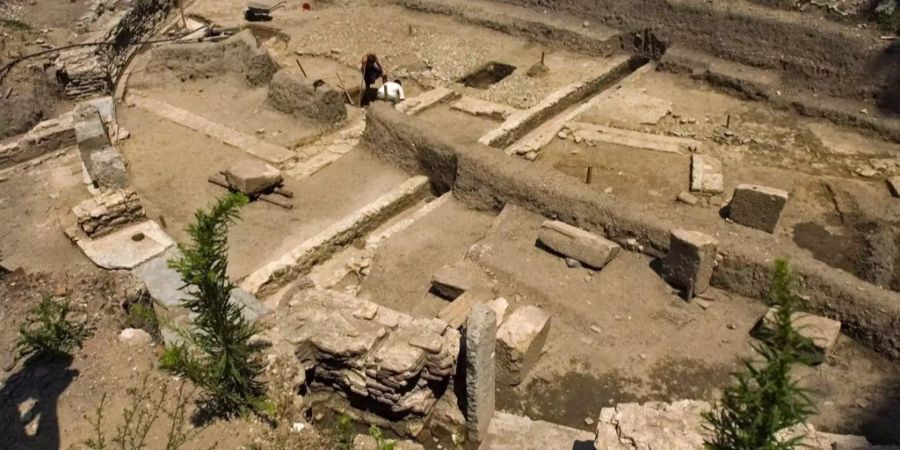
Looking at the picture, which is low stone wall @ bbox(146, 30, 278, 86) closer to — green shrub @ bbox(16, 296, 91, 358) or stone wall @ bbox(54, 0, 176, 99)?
stone wall @ bbox(54, 0, 176, 99)

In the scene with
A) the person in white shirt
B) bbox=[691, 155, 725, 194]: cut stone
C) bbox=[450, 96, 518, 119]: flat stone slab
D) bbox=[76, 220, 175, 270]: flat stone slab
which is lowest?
bbox=[691, 155, 725, 194]: cut stone

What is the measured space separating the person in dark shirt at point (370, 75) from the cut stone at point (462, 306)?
20.6 ft

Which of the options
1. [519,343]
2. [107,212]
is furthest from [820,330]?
[107,212]

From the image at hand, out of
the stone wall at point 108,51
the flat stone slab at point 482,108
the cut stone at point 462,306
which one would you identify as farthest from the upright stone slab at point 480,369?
the stone wall at point 108,51

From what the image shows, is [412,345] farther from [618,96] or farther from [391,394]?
[618,96]

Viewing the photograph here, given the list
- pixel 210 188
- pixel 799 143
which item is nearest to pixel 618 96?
pixel 799 143

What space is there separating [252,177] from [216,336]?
4.85 m

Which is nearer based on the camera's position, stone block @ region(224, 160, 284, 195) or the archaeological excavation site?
the archaeological excavation site

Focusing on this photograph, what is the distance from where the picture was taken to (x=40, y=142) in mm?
10398

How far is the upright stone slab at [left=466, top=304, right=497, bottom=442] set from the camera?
5.44m

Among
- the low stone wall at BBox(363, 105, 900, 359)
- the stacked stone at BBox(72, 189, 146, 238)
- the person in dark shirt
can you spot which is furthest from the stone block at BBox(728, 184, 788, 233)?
the stacked stone at BBox(72, 189, 146, 238)

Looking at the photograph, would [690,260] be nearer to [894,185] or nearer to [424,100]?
[894,185]

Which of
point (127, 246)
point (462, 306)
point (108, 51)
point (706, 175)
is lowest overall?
point (462, 306)

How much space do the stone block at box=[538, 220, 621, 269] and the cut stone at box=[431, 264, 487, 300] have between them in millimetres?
985
